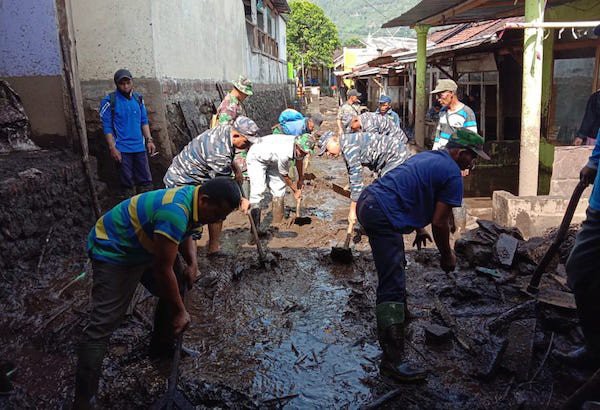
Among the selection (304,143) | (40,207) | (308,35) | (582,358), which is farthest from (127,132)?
(308,35)

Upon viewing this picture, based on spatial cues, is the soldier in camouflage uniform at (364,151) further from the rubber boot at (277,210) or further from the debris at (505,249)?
the rubber boot at (277,210)

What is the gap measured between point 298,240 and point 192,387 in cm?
383

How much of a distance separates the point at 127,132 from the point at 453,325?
4810 mm

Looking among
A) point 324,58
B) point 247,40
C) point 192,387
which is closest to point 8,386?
point 192,387

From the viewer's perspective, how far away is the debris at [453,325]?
3.95 meters

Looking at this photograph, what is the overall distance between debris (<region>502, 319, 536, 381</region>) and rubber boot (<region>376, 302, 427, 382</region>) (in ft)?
2.17

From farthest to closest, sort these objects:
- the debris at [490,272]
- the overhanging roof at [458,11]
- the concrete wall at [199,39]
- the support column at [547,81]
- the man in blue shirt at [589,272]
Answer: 1. the support column at [547,81]
2. the overhanging roof at [458,11]
3. the concrete wall at [199,39]
4. the debris at [490,272]
5. the man in blue shirt at [589,272]

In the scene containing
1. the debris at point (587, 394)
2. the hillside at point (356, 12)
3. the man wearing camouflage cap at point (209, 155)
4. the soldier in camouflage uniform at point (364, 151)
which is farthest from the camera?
the hillside at point (356, 12)

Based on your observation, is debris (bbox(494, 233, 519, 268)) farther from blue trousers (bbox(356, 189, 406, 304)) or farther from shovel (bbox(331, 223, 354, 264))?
blue trousers (bbox(356, 189, 406, 304))

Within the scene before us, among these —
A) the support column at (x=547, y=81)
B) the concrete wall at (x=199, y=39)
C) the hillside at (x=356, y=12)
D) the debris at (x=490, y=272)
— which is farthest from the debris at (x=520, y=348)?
the hillside at (x=356, y=12)

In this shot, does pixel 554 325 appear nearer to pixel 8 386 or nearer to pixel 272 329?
pixel 272 329

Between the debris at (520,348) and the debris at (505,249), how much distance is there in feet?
4.68

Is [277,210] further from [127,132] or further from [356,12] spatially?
[356,12]

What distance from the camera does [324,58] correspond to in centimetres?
5022
